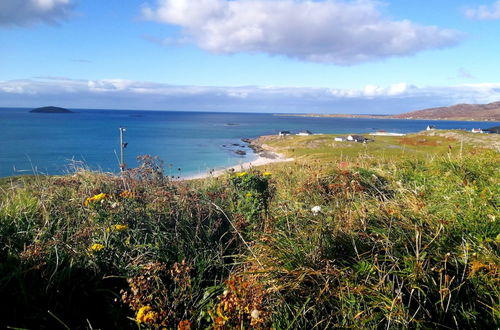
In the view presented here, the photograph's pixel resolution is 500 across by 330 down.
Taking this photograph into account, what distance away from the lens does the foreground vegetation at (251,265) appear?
9.96 ft

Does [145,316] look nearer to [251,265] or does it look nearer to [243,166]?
[251,265]

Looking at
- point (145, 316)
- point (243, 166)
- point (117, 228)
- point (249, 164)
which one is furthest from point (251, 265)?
point (243, 166)

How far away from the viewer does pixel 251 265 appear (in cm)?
384

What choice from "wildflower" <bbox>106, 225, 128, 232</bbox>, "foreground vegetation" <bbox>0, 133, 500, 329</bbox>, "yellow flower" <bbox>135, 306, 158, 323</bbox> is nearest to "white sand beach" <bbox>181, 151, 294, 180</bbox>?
"foreground vegetation" <bbox>0, 133, 500, 329</bbox>

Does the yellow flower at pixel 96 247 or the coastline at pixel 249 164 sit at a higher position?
the yellow flower at pixel 96 247

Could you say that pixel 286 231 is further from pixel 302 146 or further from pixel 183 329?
pixel 302 146

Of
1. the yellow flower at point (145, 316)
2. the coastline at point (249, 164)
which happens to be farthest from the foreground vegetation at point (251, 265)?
the coastline at point (249, 164)

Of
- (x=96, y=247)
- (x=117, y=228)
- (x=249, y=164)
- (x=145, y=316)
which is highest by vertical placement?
(x=117, y=228)

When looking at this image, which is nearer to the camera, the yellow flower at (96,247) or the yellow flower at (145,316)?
the yellow flower at (145,316)

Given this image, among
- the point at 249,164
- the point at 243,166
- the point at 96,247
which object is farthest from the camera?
the point at 243,166

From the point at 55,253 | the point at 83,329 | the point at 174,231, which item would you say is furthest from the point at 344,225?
the point at 55,253

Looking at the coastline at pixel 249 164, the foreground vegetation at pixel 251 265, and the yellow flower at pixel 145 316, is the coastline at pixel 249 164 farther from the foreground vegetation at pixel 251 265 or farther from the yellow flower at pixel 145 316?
the yellow flower at pixel 145 316

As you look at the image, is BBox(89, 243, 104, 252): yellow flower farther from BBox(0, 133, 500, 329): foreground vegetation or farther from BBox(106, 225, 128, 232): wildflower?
BBox(106, 225, 128, 232): wildflower

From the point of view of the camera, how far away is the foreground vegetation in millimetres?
3035
